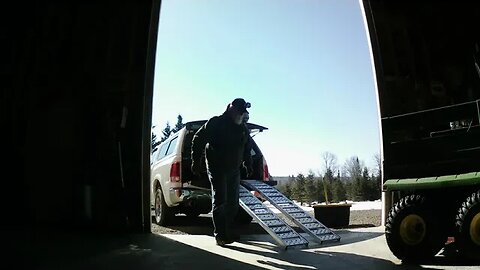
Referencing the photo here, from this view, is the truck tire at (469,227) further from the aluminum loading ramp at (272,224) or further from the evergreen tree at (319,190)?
the evergreen tree at (319,190)

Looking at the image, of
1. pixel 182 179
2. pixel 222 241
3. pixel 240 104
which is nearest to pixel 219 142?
pixel 240 104

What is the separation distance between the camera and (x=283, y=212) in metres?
6.58

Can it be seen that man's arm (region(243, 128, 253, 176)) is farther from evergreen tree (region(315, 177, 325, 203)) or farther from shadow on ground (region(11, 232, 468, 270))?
evergreen tree (region(315, 177, 325, 203))

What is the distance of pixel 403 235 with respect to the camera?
14.7 feet

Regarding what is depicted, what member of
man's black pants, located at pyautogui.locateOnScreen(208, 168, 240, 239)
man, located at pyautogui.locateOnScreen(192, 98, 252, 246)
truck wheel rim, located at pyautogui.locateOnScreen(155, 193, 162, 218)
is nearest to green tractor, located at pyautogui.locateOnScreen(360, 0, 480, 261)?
man, located at pyautogui.locateOnScreen(192, 98, 252, 246)

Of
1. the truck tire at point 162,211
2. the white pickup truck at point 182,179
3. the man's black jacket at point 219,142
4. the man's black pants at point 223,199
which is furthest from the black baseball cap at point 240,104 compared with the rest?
the truck tire at point 162,211

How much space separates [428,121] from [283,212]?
102 inches

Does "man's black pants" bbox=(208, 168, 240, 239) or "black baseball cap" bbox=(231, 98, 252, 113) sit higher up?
"black baseball cap" bbox=(231, 98, 252, 113)

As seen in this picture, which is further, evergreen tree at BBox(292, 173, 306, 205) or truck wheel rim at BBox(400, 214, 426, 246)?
evergreen tree at BBox(292, 173, 306, 205)

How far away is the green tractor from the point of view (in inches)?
167

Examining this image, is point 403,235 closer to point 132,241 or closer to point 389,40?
point 132,241

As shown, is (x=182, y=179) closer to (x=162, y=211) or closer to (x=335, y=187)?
(x=162, y=211)

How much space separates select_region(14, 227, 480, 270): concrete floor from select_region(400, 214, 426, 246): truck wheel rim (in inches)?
9.8

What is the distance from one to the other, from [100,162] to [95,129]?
607 mm
